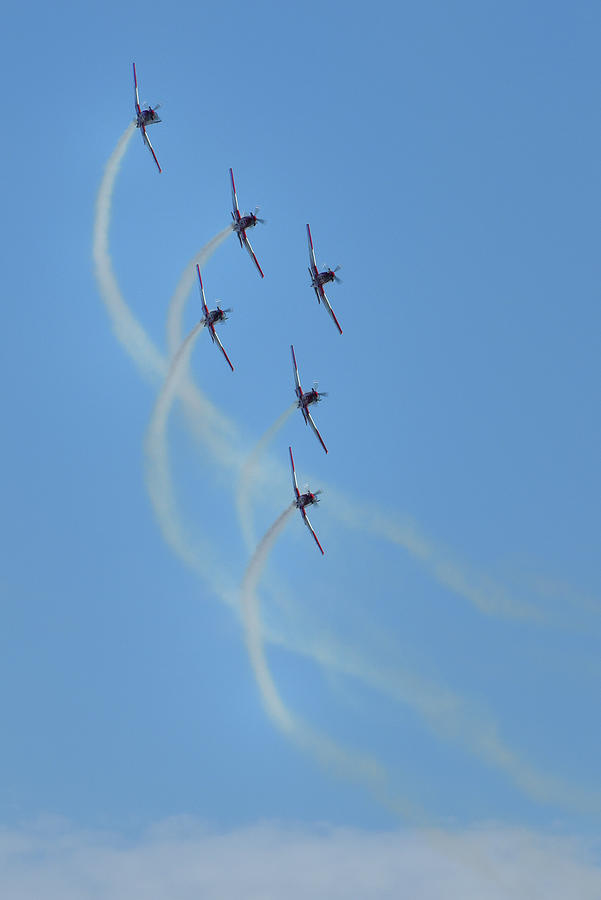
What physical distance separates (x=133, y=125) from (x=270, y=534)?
1737 inches

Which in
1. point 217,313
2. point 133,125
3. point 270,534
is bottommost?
point 270,534

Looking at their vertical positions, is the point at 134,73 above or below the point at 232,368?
above

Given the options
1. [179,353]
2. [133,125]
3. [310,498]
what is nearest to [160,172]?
[133,125]

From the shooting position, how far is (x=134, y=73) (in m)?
187

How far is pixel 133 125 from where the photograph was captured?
7343 inches

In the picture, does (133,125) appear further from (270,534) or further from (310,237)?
(270,534)

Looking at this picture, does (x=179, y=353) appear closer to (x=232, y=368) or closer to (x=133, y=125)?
(x=232, y=368)

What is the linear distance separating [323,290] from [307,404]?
37.4ft

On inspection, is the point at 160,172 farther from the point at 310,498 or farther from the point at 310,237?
the point at 310,498

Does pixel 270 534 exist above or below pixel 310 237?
below

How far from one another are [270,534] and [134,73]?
49185 millimetres

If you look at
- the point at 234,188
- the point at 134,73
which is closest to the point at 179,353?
the point at 234,188

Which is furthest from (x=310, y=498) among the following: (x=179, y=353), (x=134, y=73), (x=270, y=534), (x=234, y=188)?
(x=134, y=73)

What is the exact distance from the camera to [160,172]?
184 metres
